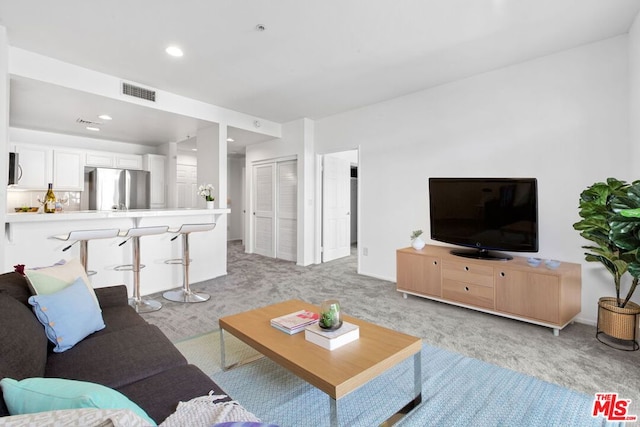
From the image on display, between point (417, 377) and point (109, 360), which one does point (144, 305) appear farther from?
point (417, 377)

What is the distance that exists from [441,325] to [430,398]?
121cm

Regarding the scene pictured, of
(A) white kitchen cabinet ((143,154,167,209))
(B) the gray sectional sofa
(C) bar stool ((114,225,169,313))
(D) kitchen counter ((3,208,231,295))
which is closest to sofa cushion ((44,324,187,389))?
(B) the gray sectional sofa

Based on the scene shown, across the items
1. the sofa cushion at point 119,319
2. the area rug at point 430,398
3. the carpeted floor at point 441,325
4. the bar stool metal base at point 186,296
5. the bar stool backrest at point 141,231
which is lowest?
the area rug at point 430,398

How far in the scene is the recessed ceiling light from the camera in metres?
3.02

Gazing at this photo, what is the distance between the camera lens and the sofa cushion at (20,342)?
112 cm

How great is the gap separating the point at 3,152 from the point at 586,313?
213 inches

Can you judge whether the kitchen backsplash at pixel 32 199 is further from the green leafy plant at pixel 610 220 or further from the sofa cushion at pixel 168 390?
the green leafy plant at pixel 610 220

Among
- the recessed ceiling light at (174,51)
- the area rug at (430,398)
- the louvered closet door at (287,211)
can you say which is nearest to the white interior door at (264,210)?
the louvered closet door at (287,211)

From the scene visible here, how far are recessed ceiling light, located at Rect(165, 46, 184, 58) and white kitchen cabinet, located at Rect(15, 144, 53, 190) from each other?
150 inches

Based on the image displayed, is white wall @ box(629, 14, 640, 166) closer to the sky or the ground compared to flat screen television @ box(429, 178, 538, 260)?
closer to the sky

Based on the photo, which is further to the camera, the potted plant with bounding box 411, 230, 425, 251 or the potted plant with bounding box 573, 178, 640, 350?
the potted plant with bounding box 411, 230, 425, 251

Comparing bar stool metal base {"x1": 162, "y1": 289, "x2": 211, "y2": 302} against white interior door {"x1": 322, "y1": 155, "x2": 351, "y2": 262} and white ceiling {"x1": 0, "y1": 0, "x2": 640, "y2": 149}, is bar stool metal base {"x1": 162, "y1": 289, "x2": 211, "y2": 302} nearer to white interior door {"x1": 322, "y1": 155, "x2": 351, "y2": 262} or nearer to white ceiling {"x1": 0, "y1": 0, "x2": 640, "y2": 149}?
white ceiling {"x1": 0, "y1": 0, "x2": 640, "y2": 149}

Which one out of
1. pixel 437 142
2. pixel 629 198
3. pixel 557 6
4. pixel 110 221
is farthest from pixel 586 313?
pixel 110 221

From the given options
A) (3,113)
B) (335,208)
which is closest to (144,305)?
(3,113)
